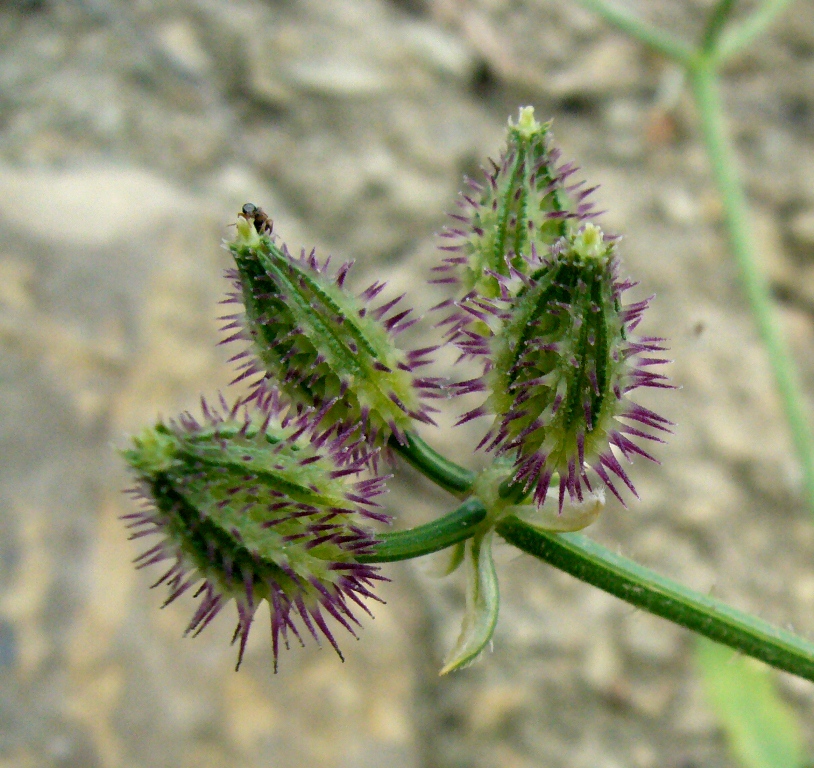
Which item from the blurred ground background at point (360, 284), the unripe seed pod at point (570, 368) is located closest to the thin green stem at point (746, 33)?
the blurred ground background at point (360, 284)

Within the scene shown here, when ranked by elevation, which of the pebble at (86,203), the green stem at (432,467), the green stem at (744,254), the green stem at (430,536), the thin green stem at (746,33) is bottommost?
the green stem at (430,536)

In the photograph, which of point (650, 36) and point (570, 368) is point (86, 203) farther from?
point (570, 368)

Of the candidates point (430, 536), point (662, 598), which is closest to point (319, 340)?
point (430, 536)

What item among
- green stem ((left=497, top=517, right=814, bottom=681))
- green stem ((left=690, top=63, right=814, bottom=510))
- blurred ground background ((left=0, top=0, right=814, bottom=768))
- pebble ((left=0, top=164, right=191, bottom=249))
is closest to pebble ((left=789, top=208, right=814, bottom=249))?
blurred ground background ((left=0, top=0, right=814, bottom=768))

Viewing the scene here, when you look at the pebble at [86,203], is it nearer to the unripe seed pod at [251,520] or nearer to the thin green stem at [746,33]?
the thin green stem at [746,33]

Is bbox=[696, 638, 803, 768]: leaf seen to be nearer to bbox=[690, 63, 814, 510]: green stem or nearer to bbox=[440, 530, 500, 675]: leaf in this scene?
bbox=[690, 63, 814, 510]: green stem

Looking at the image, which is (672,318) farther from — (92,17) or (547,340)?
(92,17)

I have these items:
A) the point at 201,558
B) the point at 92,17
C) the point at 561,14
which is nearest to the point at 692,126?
the point at 561,14
